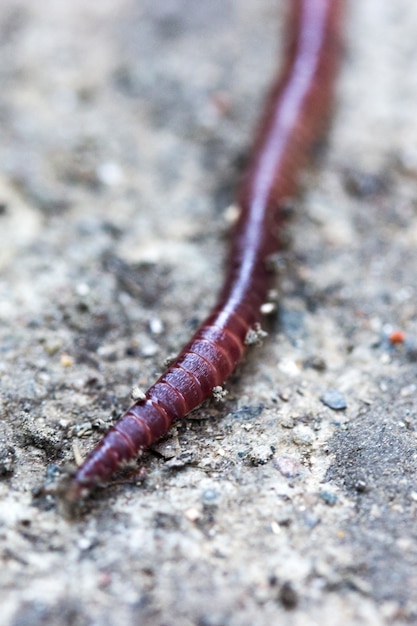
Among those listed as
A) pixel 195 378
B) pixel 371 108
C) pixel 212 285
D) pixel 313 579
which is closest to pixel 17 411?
pixel 195 378

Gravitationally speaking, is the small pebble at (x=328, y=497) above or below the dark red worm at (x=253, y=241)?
below

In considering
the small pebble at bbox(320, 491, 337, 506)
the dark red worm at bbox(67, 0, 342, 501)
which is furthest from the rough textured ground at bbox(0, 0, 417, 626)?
the dark red worm at bbox(67, 0, 342, 501)

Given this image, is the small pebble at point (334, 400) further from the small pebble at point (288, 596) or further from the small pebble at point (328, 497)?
the small pebble at point (288, 596)

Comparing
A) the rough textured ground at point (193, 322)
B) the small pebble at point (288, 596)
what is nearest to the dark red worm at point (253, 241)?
the rough textured ground at point (193, 322)

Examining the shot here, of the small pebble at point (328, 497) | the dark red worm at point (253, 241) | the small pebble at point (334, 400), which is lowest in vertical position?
the small pebble at point (334, 400)

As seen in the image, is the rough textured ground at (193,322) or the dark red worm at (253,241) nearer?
the rough textured ground at (193,322)

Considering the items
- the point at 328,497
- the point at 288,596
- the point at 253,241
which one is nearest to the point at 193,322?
the point at 253,241
